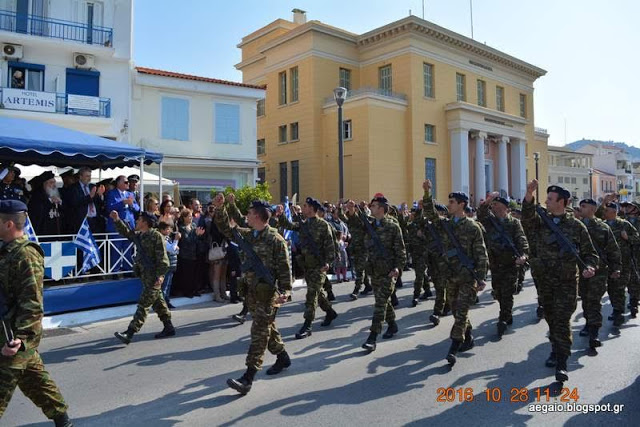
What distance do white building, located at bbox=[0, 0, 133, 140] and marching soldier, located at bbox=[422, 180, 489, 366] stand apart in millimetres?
17668

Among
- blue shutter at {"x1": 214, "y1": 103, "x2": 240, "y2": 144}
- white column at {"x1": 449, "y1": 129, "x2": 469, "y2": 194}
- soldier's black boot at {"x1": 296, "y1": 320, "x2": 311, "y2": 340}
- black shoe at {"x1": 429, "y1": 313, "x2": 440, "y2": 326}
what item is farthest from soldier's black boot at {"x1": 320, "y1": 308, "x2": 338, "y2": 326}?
white column at {"x1": 449, "y1": 129, "x2": 469, "y2": 194}

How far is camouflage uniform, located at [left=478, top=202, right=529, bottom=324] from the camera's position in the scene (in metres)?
7.32

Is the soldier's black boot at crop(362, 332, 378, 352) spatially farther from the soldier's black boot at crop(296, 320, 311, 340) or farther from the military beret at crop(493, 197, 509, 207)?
the military beret at crop(493, 197, 509, 207)

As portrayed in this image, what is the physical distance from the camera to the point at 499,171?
3822 cm

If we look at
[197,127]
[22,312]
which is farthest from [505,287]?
[197,127]

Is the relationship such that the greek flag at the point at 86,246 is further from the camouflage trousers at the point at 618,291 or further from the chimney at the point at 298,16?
the chimney at the point at 298,16

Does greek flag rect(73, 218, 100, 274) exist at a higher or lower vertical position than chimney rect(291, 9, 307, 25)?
lower

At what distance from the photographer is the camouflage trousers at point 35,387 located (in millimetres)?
3350

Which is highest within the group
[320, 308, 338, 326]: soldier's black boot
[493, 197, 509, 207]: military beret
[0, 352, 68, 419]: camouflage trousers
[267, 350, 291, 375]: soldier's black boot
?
[493, 197, 509, 207]: military beret

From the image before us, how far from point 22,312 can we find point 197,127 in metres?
20.2

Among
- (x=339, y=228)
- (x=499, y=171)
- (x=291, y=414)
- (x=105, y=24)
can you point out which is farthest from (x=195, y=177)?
(x=499, y=171)

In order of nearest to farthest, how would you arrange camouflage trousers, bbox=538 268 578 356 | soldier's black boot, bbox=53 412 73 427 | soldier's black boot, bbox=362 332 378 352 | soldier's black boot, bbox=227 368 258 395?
soldier's black boot, bbox=53 412 73 427, soldier's black boot, bbox=227 368 258 395, camouflage trousers, bbox=538 268 578 356, soldier's black boot, bbox=362 332 378 352

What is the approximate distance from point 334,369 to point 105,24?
67.6 ft

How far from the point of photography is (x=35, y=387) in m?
3.56
